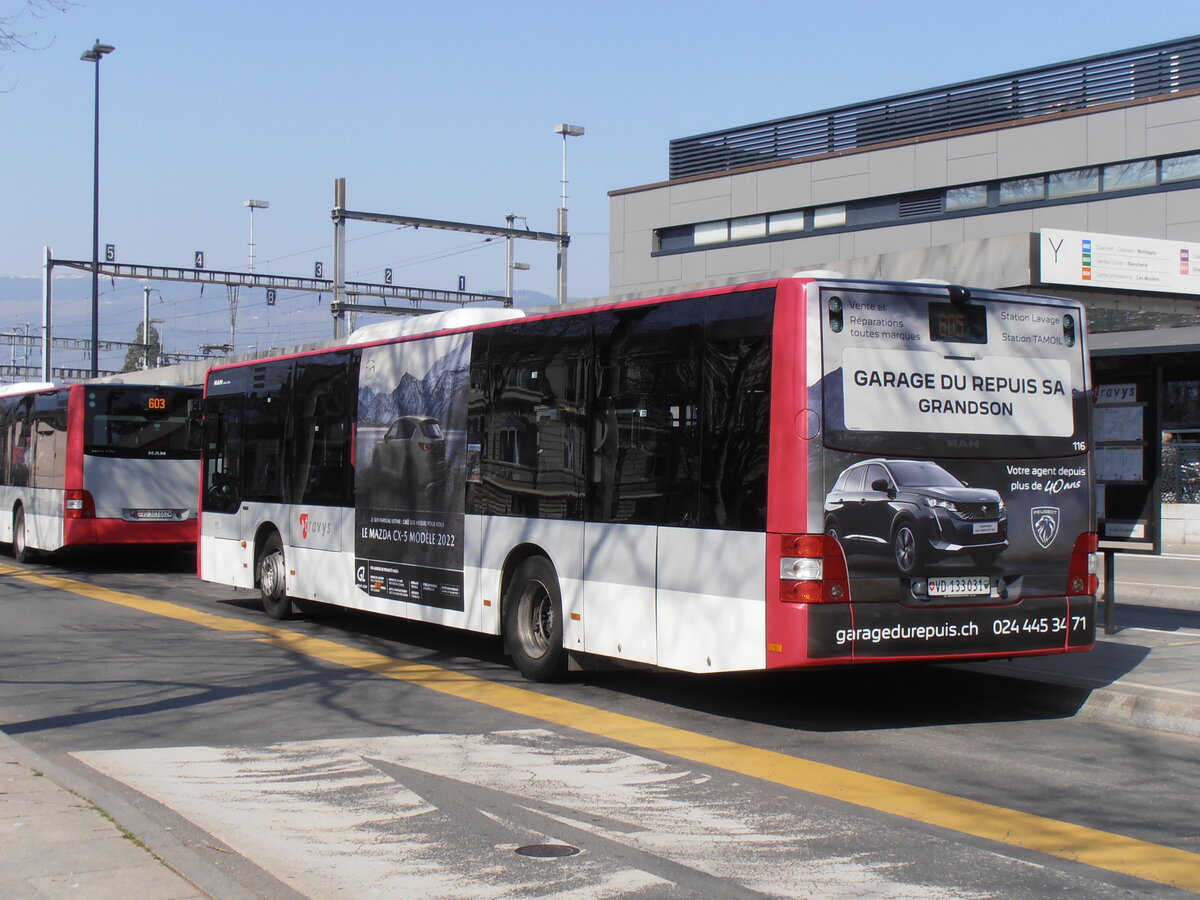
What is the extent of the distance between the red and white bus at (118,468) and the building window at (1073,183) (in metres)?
25.9

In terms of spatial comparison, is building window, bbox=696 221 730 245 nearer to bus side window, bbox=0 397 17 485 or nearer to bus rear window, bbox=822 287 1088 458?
bus side window, bbox=0 397 17 485

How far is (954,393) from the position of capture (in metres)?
Result: 8.95

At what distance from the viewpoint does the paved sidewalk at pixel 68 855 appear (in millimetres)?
5062

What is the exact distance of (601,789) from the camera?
23.8 ft

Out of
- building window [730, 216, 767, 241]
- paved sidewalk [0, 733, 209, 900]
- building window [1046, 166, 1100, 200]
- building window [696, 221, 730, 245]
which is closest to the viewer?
paved sidewalk [0, 733, 209, 900]

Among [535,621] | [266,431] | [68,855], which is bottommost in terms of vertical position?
[68,855]

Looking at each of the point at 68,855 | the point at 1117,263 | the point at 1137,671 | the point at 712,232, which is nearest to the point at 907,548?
the point at 1137,671

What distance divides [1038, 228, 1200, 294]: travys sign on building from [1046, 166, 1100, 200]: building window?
2652 cm

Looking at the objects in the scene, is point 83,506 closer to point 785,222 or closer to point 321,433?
point 321,433

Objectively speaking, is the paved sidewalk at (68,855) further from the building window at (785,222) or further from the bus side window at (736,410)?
the building window at (785,222)

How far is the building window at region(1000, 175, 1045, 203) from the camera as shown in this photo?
38.8 m

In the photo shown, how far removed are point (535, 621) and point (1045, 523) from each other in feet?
13.6

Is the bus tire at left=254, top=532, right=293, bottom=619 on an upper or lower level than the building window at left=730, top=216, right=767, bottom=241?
lower

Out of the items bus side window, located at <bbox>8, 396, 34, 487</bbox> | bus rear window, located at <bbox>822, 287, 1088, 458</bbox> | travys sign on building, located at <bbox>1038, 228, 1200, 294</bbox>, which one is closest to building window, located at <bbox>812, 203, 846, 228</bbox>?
bus side window, located at <bbox>8, 396, 34, 487</bbox>
